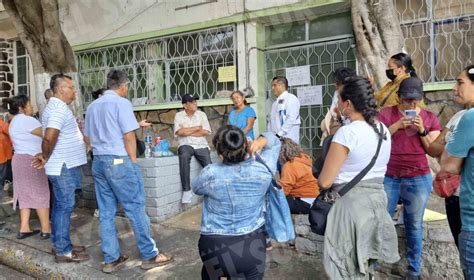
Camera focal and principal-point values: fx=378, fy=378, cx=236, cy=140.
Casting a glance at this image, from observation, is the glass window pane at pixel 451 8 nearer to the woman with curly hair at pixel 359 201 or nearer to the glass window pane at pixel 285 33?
the glass window pane at pixel 285 33

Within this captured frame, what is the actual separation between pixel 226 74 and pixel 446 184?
482 cm

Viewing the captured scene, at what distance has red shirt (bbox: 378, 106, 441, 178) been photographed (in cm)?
291

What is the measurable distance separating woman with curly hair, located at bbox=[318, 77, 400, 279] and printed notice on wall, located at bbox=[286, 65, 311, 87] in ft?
12.9

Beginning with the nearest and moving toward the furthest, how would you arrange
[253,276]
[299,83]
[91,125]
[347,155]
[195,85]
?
1. [347,155]
2. [253,276]
3. [91,125]
4. [299,83]
5. [195,85]

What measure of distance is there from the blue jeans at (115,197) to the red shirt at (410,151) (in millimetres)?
2208

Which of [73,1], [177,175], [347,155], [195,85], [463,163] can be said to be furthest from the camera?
[73,1]

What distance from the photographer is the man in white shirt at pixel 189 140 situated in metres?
5.01

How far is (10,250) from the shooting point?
4.16 m

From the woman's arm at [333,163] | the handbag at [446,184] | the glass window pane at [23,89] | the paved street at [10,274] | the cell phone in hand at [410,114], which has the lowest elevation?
the paved street at [10,274]

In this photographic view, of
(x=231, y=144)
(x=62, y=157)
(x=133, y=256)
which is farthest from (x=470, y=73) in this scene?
(x=62, y=157)

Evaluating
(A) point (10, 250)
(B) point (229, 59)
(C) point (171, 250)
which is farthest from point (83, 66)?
(C) point (171, 250)

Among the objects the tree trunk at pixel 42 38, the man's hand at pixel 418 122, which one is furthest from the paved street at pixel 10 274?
the man's hand at pixel 418 122

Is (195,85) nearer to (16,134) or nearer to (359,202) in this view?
(16,134)

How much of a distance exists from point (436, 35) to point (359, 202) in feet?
13.1
